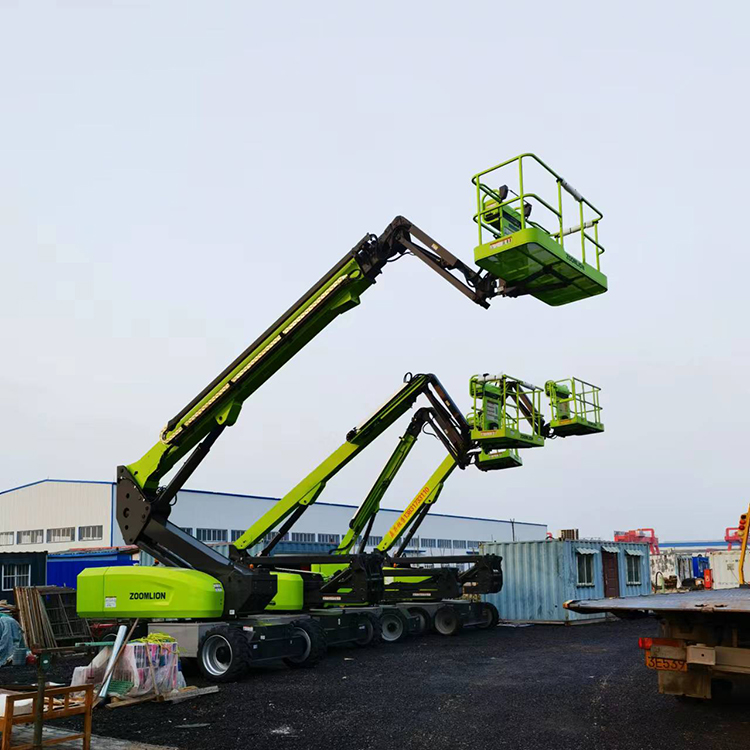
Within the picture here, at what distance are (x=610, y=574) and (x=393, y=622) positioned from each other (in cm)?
1072

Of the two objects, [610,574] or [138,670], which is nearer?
[138,670]

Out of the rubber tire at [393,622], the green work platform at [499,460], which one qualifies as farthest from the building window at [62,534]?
the green work platform at [499,460]

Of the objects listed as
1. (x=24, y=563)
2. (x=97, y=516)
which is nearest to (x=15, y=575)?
(x=24, y=563)

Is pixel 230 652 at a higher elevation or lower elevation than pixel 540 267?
lower

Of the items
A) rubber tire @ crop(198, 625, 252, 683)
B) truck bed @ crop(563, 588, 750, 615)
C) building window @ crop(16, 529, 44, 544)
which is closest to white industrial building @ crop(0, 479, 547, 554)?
building window @ crop(16, 529, 44, 544)

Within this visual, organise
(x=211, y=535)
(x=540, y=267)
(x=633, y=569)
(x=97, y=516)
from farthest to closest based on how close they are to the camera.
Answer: (x=211, y=535) → (x=97, y=516) → (x=633, y=569) → (x=540, y=267)

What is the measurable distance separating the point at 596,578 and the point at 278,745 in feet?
65.1

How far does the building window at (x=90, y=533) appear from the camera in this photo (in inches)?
1726

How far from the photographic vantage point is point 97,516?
44.1 m

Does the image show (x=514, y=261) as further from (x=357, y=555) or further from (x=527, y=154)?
(x=357, y=555)

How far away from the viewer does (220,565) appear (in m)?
14.9

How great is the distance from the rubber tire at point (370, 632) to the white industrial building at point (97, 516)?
25.0 metres

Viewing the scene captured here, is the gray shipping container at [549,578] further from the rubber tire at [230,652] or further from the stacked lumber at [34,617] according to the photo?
the rubber tire at [230,652]

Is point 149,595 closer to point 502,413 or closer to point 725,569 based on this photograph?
point 502,413
